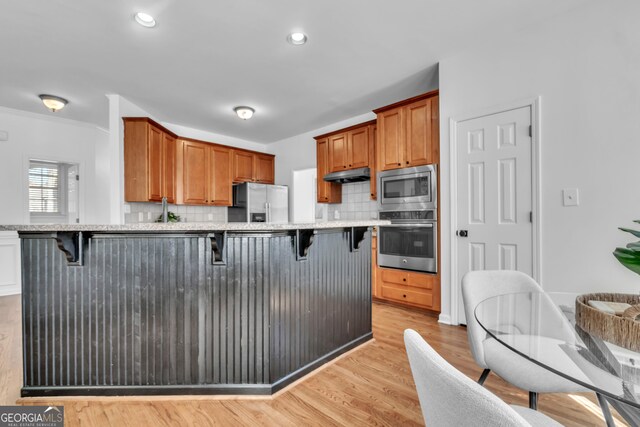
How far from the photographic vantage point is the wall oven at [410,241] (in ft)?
10.4

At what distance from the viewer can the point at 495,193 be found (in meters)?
2.62

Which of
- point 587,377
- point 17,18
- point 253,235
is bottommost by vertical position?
point 587,377

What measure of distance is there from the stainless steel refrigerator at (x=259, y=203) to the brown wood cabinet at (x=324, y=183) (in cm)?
103

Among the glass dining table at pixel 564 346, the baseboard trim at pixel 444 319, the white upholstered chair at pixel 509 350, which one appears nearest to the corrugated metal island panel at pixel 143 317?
the white upholstered chair at pixel 509 350

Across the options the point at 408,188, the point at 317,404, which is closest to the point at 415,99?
the point at 408,188

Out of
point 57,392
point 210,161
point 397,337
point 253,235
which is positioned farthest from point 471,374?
point 210,161

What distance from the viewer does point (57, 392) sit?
1.72m

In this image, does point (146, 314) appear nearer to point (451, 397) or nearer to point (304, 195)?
point (451, 397)

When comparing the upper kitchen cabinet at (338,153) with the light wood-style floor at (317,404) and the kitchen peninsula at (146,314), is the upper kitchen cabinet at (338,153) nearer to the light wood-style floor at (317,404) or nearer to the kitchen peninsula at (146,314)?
the kitchen peninsula at (146,314)

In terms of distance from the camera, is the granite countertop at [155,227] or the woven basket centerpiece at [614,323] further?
the granite countertop at [155,227]

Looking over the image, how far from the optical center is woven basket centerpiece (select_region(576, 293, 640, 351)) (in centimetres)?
81

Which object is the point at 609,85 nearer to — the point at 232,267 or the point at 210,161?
the point at 232,267

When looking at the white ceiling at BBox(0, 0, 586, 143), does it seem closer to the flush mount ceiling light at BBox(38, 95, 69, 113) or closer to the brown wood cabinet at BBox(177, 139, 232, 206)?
the flush mount ceiling light at BBox(38, 95, 69, 113)

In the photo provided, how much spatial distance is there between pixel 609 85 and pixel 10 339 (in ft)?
17.3
